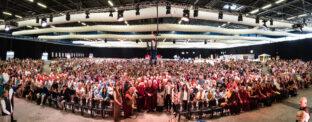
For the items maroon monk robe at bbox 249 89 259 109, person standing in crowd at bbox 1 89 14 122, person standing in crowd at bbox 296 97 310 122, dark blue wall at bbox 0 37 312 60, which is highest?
dark blue wall at bbox 0 37 312 60

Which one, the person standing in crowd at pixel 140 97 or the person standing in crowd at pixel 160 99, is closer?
the person standing in crowd at pixel 160 99

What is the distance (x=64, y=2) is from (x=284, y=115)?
14809mm

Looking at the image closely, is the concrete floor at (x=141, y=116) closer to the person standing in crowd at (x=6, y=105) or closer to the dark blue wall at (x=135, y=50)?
the person standing in crowd at (x=6, y=105)

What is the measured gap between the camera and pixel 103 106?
478 cm

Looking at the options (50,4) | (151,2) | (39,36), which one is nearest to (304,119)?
(151,2)

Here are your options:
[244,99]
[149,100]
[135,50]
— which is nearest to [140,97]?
[149,100]

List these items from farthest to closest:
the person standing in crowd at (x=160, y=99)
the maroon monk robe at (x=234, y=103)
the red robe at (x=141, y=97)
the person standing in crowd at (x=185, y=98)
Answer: the red robe at (x=141, y=97) → the person standing in crowd at (x=160, y=99) → the maroon monk robe at (x=234, y=103) → the person standing in crowd at (x=185, y=98)

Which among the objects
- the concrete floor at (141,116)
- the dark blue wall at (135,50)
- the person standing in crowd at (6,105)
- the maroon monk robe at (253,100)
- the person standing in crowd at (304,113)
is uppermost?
the dark blue wall at (135,50)

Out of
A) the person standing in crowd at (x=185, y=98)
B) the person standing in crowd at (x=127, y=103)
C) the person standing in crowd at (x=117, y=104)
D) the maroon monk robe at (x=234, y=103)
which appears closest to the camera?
the person standing in crowd at (x=117, y=104)

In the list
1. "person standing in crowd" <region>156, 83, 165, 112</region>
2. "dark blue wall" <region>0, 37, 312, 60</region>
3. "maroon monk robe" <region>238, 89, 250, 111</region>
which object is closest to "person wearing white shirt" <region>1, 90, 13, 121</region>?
"person standing in crowd" <region>156, 83, 165, 112</region>

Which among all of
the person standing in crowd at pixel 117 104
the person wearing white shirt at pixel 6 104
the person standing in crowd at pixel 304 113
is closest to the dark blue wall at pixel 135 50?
the person wearing white shirt at pixel 6 104

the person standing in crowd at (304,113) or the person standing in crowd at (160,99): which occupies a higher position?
the person standing in crowd at (304,113)

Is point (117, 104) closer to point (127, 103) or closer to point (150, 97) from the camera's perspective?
point (127, 103)

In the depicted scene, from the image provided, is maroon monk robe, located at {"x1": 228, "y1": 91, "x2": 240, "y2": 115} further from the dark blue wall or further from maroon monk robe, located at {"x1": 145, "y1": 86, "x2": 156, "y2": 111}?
the dark blue wall
